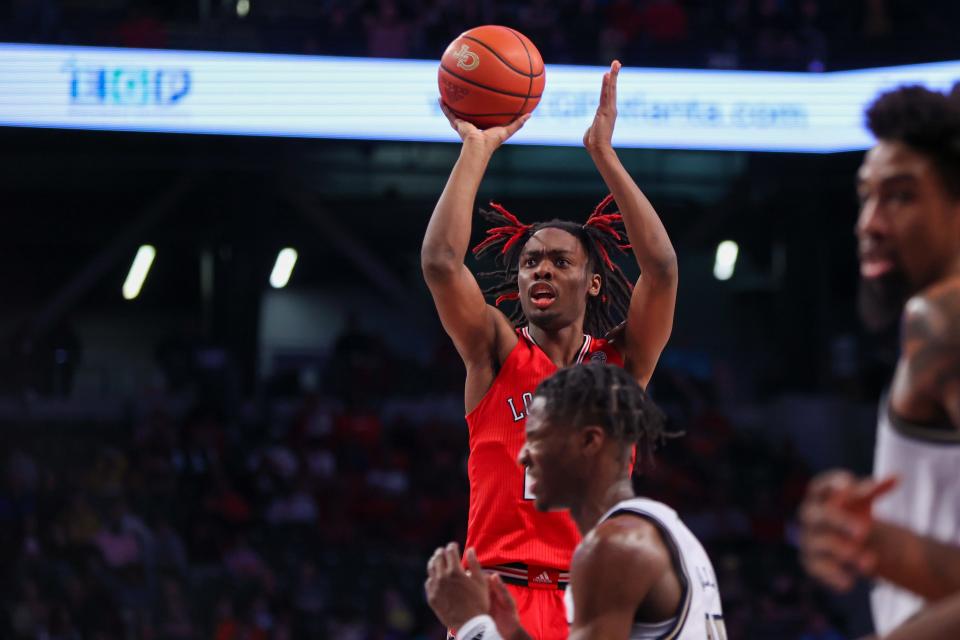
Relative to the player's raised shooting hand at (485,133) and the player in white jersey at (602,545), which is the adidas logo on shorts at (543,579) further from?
the player's raised shooting hand at (485,133)

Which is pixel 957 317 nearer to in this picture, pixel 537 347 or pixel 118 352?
pixel 537 347

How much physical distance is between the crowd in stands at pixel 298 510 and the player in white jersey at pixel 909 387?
8383 millimetres

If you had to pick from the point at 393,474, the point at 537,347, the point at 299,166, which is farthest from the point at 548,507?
the point at 299,166

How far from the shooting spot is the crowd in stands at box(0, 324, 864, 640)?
10031mm

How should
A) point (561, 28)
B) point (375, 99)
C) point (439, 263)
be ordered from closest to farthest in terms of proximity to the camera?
point (439, 263), point (375, 99), point (561, 28)

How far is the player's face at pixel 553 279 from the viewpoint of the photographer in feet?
13.2

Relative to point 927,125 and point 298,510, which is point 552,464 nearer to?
point 927,125

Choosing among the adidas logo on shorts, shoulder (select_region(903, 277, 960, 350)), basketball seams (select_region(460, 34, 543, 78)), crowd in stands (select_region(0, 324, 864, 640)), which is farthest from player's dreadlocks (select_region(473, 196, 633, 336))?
crowd in stands (select_region(0, 324, 864, 640))

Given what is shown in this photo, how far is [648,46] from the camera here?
38.7 feet

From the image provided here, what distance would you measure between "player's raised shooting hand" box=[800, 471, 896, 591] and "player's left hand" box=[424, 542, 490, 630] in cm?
104

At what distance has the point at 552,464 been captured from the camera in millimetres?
2773

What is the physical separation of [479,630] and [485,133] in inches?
74.0

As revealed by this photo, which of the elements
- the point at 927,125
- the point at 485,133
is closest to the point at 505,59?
the point at 485,133

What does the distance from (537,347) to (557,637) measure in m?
0.91
